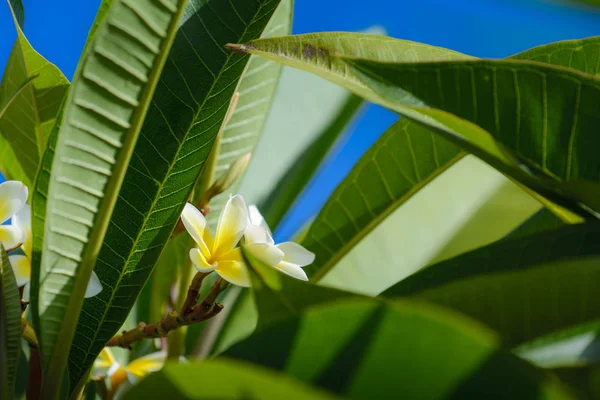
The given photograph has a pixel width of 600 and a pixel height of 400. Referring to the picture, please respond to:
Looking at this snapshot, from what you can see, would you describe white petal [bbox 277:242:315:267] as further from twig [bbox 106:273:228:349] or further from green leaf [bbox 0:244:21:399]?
green leaf [bbox 0:244:21:399]

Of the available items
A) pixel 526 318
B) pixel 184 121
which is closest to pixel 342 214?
pixel 184 121

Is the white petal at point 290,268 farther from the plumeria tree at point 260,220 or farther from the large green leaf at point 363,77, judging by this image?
the large green leaf at point 363,77

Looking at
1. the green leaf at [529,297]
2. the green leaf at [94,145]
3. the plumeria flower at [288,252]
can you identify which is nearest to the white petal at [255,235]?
the plumeria flower at [288,252]

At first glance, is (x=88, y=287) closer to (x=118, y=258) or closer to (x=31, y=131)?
(x=118, y=258)

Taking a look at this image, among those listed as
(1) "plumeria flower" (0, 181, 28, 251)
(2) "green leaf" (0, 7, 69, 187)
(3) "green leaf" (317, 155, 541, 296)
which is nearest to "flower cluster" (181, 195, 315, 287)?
(1) "plumeria flower" (0, 181, 28, 251)

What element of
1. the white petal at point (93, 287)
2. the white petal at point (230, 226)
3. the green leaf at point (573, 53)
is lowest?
the white petal at point (93, 287)

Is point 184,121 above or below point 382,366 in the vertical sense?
above
